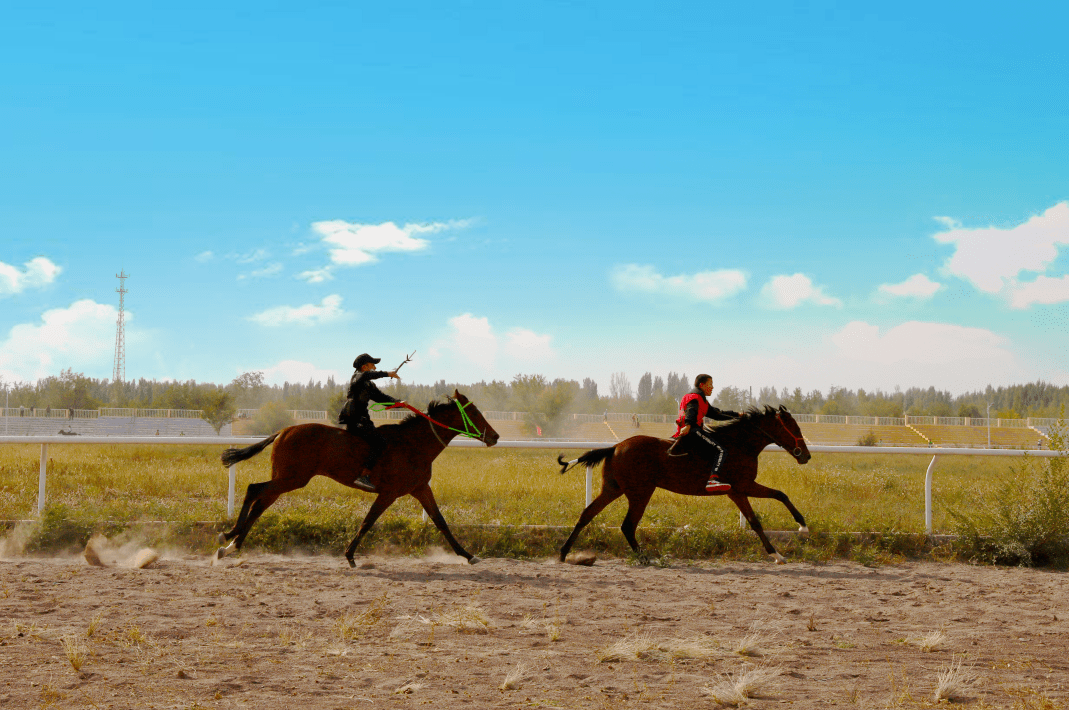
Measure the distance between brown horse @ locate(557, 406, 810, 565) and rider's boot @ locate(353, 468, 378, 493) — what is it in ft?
6.56

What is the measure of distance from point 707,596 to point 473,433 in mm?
3016

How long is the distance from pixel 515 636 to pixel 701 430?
4137 mm

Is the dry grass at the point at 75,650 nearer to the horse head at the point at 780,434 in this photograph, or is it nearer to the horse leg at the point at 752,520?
the horse leg at the point at 752,520

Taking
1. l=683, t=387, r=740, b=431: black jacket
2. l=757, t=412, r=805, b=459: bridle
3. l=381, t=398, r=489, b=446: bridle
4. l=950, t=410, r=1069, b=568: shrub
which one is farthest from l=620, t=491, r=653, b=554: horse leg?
l=950, t=410, r=1069, b=568: shrub

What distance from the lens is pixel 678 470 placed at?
8.68 metres

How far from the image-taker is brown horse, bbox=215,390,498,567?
8.02 metres

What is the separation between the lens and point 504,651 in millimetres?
4969

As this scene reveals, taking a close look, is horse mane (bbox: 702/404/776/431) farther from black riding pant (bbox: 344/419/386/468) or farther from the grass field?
black riding pant (bbox: 344/419/386/468)

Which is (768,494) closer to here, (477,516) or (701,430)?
(701,430)

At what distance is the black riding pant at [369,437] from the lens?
8227 millimetres

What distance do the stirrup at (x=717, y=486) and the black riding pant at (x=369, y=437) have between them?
3.52 meters

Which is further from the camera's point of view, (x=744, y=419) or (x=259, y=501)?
(x=744, y=419)

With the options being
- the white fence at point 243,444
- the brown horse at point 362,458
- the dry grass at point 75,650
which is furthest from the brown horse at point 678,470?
the dry grass at point 75,650

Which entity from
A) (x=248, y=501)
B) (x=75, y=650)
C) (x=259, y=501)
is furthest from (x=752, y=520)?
(x=75, y=650)
